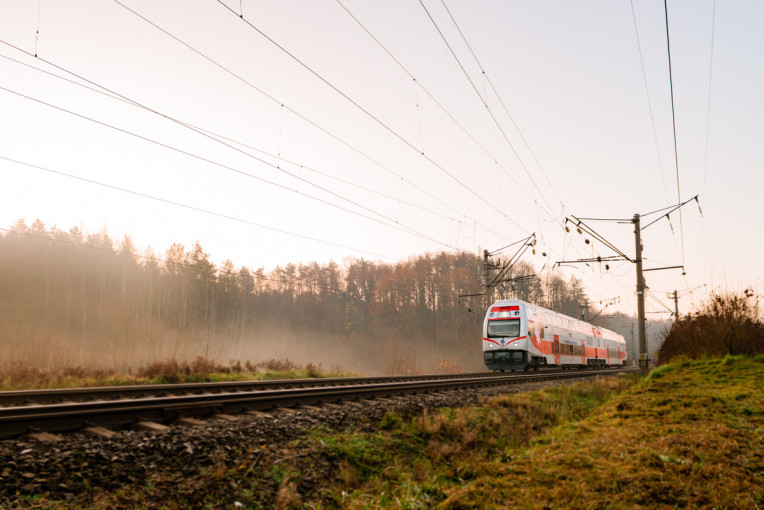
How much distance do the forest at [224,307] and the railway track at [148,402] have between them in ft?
23.6

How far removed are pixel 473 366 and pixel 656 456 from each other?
5911 cm

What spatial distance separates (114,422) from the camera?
638 centimetres

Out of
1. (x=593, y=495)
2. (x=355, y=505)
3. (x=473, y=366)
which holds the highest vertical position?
(x=593, y=495)

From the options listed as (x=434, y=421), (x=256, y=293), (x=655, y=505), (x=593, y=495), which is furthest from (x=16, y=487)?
(x=256, y=293)

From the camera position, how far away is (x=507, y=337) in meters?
24.2

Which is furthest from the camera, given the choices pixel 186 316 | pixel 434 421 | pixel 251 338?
pixel 251 338

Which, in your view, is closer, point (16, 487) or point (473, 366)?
point (16, 487)

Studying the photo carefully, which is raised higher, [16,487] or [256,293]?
[256,293]

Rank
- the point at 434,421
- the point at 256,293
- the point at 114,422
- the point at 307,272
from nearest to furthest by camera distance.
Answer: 1. the point at 114,422
2. the point at 434,421
3. the point at 256,293
4. the point at 307,272

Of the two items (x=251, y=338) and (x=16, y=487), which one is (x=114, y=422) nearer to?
(x=16, y=487)

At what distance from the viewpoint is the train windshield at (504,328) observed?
78.8 feet

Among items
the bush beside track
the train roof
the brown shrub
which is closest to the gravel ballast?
the bush beside track

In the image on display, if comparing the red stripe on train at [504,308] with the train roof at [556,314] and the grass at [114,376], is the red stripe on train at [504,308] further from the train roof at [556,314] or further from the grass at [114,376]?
the grass at [114,376]

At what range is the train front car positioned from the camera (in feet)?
78.3
